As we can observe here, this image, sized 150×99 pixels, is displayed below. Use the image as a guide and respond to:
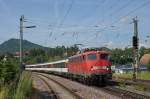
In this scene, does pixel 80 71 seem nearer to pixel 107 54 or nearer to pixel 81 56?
pixel 81 56

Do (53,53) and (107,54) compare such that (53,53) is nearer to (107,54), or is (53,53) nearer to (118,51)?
(118,51)

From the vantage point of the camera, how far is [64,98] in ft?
85.3

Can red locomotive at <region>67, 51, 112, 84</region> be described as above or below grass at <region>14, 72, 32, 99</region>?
above

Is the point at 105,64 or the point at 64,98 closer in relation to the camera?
the point at 64,98

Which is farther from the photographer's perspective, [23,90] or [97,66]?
[97,66]

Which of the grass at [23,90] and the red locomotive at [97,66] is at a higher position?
the red locomotive at [97,66]

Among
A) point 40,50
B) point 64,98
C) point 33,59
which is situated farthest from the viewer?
point 40,50

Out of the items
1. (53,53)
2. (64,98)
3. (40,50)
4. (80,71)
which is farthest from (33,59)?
(64,98)

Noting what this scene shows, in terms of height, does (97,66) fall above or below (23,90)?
above

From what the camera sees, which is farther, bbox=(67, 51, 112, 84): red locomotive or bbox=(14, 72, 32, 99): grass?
bbox=(67, 51, 112, 84): red locomotive

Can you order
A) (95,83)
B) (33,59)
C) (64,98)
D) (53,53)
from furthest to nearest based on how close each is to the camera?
(33,59) < (53,53) < (95,83) < (64,98)

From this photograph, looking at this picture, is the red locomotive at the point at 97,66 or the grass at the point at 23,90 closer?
the grass at the point at 23,90

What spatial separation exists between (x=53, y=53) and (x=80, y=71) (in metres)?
83.0

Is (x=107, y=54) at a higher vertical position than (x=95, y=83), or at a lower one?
higher
